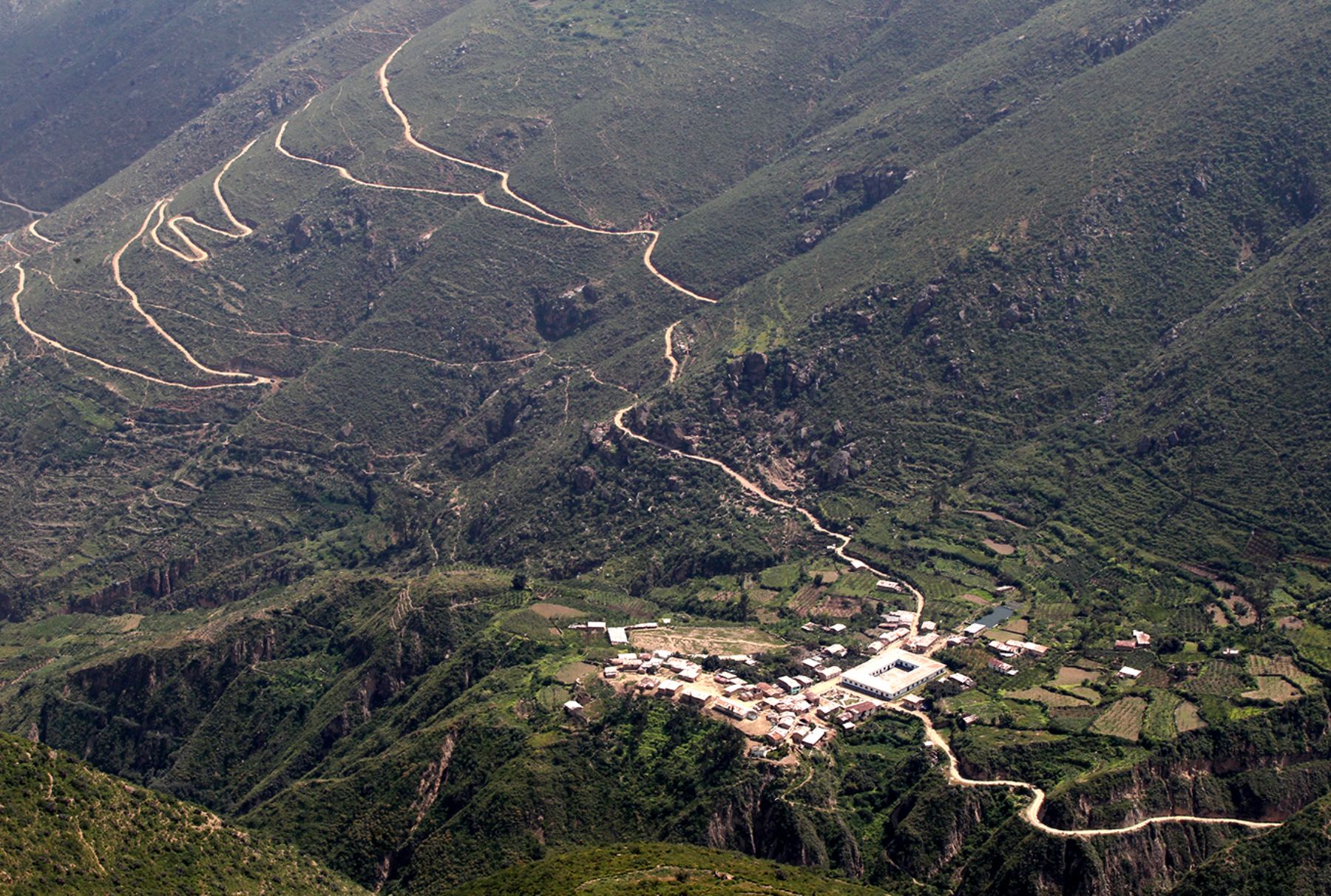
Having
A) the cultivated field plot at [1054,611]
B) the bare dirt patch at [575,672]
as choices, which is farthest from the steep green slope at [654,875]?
the cultivated field plot at [1054,611]

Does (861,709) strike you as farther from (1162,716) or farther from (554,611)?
(554,611)

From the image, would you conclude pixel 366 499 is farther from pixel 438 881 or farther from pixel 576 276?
pixel 438 881

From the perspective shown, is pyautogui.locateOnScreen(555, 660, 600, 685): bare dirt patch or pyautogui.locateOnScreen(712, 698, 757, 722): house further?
pyautogui.locateOnScreen(555, 660, 600, 685): bare dirt patch

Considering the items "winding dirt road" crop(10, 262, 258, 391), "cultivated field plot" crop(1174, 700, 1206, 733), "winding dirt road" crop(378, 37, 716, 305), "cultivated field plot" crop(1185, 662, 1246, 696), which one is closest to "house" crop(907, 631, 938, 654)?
"cultivated field plot" crop(1185, 662, 1246, 696)

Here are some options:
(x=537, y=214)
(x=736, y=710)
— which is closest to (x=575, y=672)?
(x=736, y=710)

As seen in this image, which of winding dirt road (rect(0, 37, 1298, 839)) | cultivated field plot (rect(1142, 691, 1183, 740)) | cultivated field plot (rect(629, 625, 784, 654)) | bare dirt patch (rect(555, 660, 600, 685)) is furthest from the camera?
winding dirt road (rect(0, 37, 1298, 839))

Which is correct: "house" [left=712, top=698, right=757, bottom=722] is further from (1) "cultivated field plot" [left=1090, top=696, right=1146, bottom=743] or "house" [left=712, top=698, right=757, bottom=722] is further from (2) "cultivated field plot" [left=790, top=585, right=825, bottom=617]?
(1) "cultivated field plot" [left=1090, top=696, right=1146, bottom=743]
